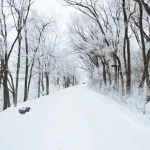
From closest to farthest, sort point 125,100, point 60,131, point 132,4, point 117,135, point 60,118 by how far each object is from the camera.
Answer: point 117,135, point 60,131, point 60,118, point 125,100, point 132,4

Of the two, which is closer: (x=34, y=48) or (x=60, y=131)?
(x=60, y=131)

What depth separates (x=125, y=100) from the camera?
46.7ft

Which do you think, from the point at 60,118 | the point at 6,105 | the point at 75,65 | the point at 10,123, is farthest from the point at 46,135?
the point at 75,65

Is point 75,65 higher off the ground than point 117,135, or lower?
higher

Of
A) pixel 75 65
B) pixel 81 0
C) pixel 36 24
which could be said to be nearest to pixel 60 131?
pixel 81 0

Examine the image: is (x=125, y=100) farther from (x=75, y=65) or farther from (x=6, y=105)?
(x=75, y=65)

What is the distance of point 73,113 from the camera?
9.59m

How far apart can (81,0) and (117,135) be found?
1539 centimetres

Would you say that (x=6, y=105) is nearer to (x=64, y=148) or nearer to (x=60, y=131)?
(x=60, y=131)

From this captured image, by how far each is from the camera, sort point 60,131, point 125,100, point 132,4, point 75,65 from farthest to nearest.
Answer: point 75,65
point 132,4
point 125,100
point 60,131

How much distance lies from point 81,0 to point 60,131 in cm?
1395

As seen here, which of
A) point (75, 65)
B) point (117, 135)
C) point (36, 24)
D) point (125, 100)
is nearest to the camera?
point (117, 135)

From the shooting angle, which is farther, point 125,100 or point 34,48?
point 34,48

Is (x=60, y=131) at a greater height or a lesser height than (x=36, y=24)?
lesser
